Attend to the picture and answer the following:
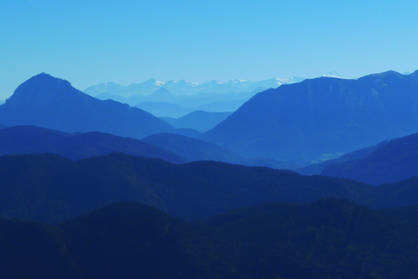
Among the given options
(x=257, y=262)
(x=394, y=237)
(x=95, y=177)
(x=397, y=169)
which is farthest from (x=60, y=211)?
(x=397, y=169)

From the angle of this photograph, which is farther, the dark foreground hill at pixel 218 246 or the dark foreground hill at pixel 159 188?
the dark foreground hill at pixel 159 188

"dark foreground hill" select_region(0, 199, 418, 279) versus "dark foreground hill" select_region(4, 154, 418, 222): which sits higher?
"dark foreground hill" select_region(4, 154, 418, 222)

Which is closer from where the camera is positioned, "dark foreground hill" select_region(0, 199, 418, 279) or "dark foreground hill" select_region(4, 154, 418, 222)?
"dark foreground hill" select_region(0, 199, 418, 279)

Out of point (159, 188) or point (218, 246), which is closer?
point (218, 246)

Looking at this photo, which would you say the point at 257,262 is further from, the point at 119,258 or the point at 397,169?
the point at 397,169

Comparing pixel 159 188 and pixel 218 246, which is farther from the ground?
pixel 159 188

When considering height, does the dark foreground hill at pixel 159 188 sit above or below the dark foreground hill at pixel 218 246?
above
